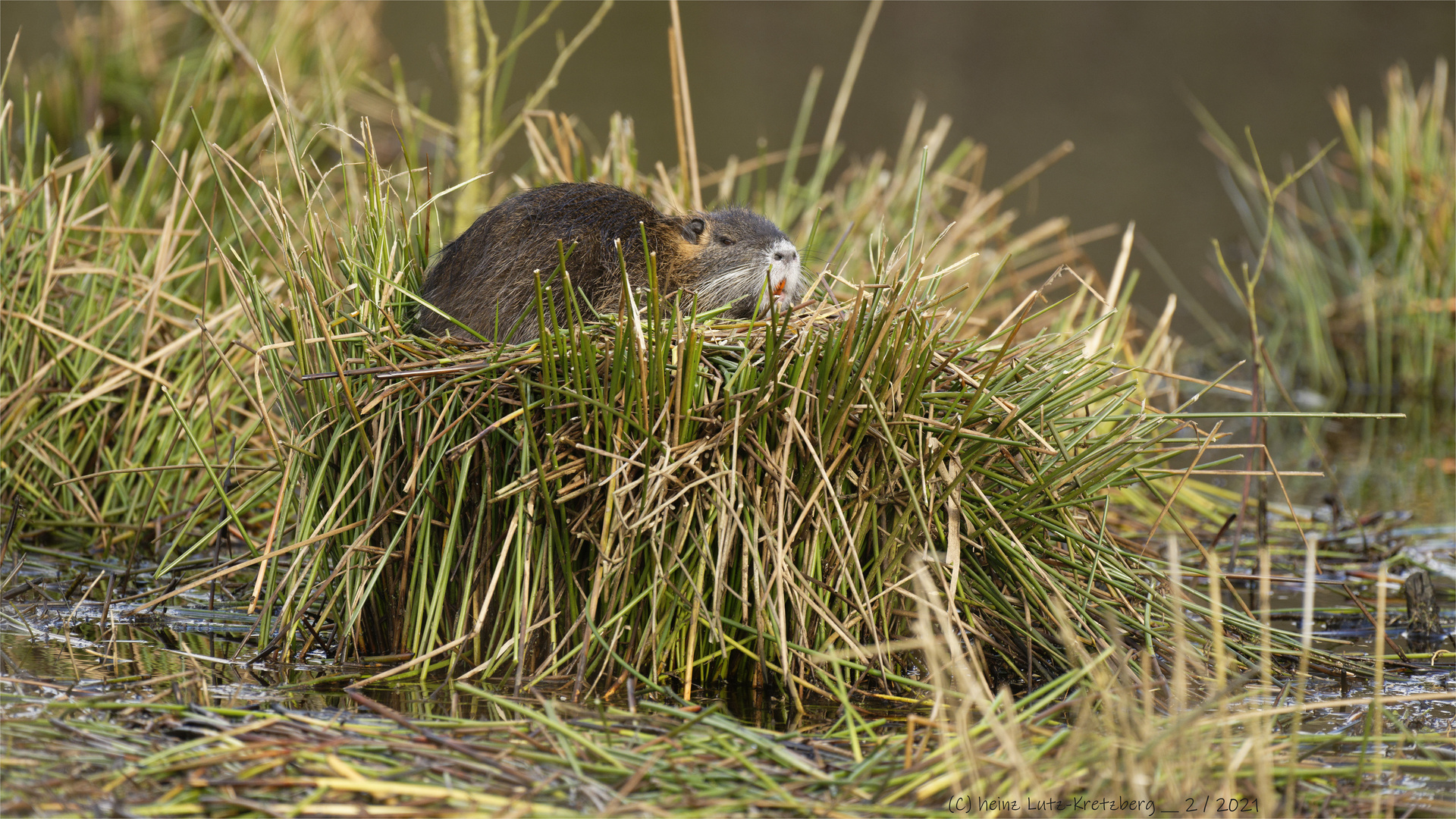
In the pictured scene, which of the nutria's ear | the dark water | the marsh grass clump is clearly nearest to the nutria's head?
the nutria's ear

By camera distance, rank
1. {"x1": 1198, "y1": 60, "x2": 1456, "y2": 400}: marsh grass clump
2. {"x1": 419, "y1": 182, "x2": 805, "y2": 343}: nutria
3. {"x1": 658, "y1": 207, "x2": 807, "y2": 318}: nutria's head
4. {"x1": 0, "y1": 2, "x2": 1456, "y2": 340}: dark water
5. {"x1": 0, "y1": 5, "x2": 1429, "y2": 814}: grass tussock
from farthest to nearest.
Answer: {"x1": 0, "y1": 2, "x2": 1456, "y2": 340}: dark water
{"x1": 1198, "y1": 60, "x2": 1456, "y2": 400}: marsh grass clump
{"x1": 658, "y1": 207, "x2": 807, "y2": 318}: nutria's head
{"x1": 419, "y1": 182, "x2": 805, "y2": 343}: nutria
{"x1": 0, "y1": 5, "x2": 1429, "y2": 814}: grass tussock

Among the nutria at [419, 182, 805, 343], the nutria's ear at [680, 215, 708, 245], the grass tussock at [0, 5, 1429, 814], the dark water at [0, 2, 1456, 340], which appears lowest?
the grass tussock at [0, 5, 1429, 814]

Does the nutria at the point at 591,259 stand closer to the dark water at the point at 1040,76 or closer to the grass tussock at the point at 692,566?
the grass tussock at the point at 692,566

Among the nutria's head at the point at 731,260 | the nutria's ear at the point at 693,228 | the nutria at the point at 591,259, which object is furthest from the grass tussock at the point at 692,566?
the nutria's ear at the point at 693,228

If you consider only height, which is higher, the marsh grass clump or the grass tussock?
the marsh grass clump

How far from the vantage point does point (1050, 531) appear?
292cm

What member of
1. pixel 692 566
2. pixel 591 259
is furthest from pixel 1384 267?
pixel 692 566

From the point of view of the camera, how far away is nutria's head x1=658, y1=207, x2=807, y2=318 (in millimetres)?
3422

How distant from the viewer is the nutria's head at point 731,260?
342 cm

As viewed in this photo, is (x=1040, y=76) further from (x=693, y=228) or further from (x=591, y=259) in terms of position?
(x=591, y=259)

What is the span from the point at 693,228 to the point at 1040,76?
13.0 meters

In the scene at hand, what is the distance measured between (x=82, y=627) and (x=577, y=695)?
1255mm

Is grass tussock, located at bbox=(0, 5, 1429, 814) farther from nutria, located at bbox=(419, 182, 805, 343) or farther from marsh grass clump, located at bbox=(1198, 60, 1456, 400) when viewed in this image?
marsh grass clump, located at bbox=(1198, 60, 1456, 400)

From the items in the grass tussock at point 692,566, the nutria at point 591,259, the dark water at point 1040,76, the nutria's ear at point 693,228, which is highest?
the dark water at point 1040,76
